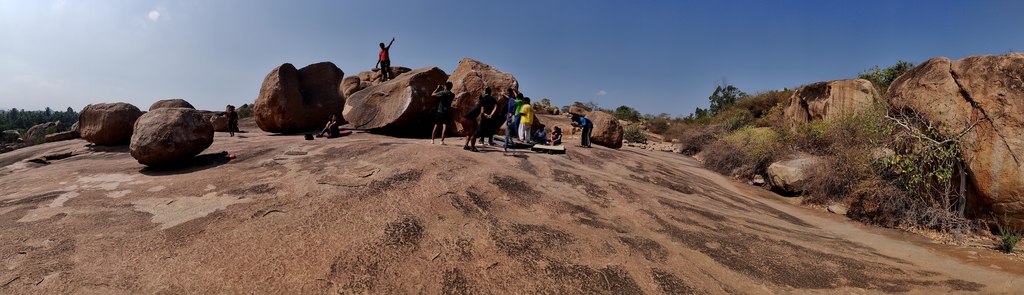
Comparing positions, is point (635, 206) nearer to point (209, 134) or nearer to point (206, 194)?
point (206, 194)

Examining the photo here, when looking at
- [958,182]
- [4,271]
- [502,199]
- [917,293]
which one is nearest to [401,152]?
[502,199]

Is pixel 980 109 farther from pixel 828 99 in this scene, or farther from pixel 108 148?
pixel 108 148

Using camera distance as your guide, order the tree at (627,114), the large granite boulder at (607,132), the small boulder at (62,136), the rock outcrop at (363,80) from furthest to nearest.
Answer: the tree at (627,114), the rock outcrop at (363,80), the large granite boulder at (607,132), the small boulder at (62,136)

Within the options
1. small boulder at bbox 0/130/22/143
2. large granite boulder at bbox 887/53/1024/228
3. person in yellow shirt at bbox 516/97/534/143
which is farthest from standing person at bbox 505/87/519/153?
small boulder at bbox 0/130/22/143

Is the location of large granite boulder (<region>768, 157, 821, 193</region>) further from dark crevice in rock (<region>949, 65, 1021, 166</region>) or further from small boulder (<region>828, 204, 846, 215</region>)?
dark crevice in rock (<region>949, 65, 1021, 166</region>)

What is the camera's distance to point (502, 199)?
3934 millimetres

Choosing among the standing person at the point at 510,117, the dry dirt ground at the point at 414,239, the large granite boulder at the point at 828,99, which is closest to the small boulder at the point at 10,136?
the dry dirt ground at the point at 414,239

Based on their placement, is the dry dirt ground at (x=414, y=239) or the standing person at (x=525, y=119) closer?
the dry dirt ground at (x=414, y=239)

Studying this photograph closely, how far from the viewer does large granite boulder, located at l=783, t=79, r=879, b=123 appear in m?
9.77

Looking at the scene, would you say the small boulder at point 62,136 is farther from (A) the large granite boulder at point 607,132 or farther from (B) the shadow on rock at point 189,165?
(A) the large granite boulder at point 607,132

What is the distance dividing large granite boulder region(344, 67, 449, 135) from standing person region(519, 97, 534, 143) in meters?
2.87

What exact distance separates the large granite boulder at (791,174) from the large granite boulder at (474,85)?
5.66 m

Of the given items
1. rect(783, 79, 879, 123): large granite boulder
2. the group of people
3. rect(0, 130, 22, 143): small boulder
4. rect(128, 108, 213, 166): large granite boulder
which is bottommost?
rect(0, 130, 22, 143): small boulder

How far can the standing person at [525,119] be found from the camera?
24.5ft
